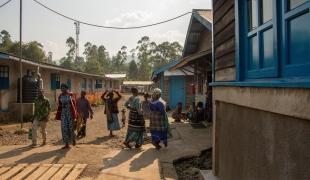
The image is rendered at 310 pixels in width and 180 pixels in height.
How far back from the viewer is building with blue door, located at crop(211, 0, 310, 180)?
2895 mm

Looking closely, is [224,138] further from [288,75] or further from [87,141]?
[87,141]

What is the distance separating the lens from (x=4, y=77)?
52.5ft

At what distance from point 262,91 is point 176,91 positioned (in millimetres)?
19983

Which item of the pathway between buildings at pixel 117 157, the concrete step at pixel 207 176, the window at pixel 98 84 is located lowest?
the pathway between buildings at pixel 117 157

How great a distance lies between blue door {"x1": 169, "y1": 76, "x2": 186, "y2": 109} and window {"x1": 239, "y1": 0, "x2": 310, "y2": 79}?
18488mm

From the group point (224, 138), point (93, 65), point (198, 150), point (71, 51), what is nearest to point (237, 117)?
point (224, 138)

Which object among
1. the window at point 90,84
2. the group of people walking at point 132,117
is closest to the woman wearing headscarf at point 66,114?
the group of people walking at point 132,117

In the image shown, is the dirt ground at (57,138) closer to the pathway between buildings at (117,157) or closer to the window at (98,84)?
the pathway between buildings at (117,157)

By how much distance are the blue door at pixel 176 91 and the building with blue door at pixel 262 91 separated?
17098 millimetres

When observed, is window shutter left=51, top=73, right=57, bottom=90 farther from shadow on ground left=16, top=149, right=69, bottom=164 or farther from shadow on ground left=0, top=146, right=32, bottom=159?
shadow on ground left=16, top=149, right=69, bottom=164

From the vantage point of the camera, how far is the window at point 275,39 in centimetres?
298

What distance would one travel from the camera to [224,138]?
5488mm

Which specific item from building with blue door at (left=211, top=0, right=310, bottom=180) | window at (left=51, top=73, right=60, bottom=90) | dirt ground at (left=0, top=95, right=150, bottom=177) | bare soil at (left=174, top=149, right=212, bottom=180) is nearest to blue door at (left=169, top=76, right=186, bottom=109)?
window at (left=51, top=73, right=60, bottom=90)

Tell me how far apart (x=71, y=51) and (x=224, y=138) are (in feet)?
275
